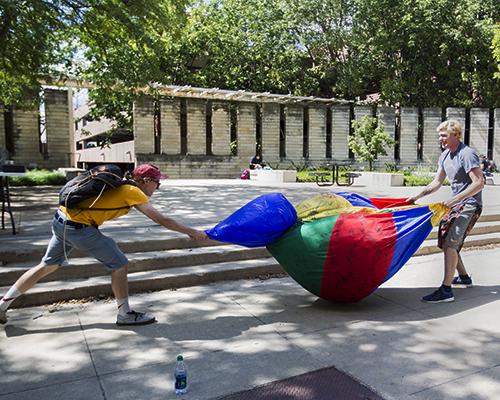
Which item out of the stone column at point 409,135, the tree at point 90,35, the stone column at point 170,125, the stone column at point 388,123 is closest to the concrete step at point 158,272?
the tree at point 90,35

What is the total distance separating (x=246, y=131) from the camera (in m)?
26.3

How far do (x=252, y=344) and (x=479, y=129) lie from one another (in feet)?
97.2

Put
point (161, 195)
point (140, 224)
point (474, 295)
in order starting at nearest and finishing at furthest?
1. point (474, 295)
2. point (140, 224)
3. point (161, 195)

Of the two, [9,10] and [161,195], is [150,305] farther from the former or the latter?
[161,195]

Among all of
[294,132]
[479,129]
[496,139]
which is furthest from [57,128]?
[496,139]

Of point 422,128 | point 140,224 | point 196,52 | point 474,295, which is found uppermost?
point 196,52

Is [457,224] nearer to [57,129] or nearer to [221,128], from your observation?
[57,129]

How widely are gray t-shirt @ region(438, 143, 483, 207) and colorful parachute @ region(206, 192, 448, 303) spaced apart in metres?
0.41

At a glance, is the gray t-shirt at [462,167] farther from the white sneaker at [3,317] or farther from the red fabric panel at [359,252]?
the white sneaker at [3,317]

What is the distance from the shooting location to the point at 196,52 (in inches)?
1204

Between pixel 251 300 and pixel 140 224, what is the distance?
3560mm

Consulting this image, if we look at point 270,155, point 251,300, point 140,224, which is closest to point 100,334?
point 251,300

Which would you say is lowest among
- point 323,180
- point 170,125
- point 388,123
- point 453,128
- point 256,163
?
point 323,180

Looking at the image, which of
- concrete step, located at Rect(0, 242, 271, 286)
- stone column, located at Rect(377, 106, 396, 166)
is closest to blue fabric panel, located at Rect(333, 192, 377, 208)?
concrete step, located at Rect(0, 242, 271, 286)
